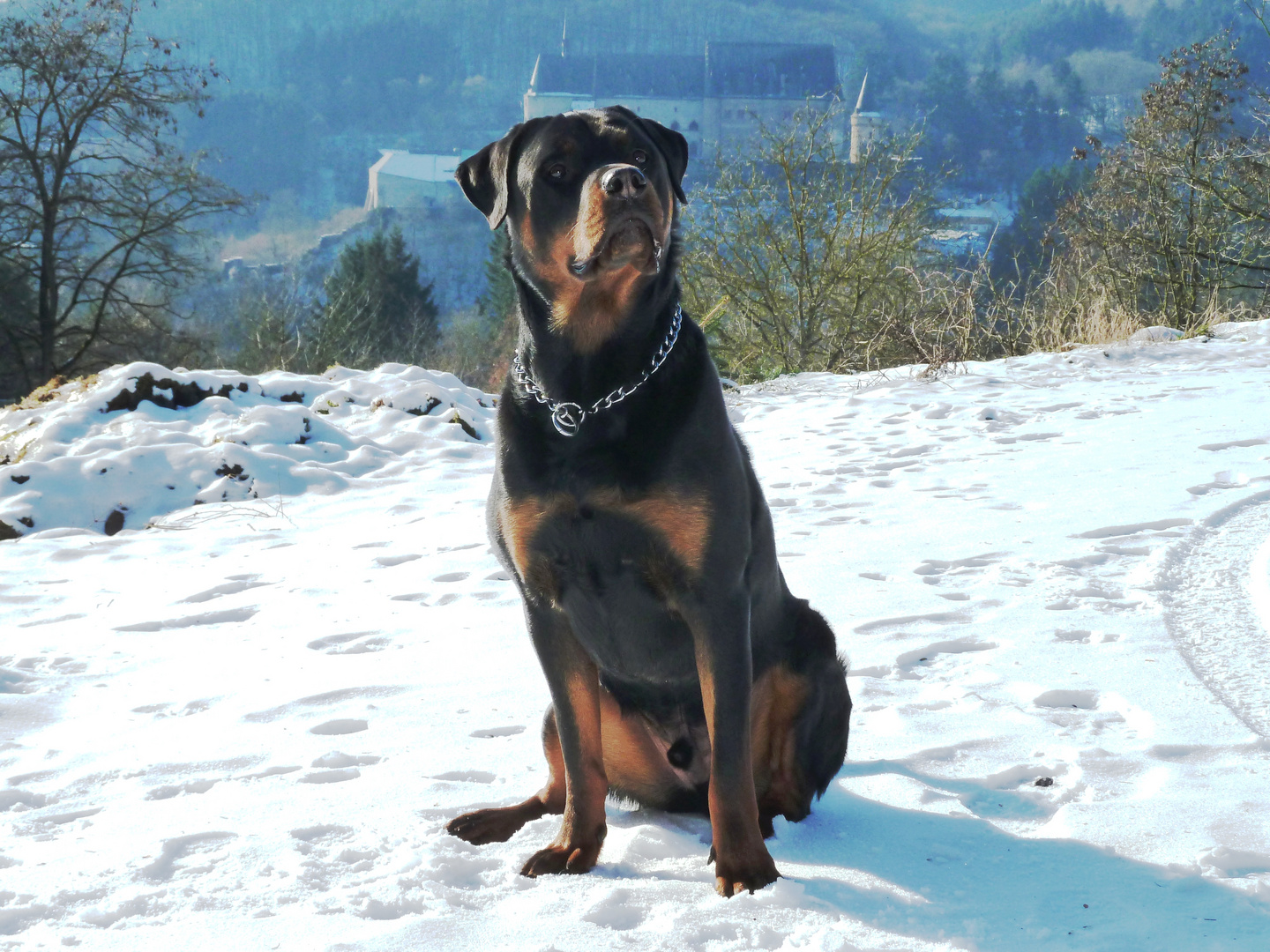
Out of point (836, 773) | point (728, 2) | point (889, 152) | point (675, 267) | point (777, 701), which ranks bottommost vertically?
point (836, 773)

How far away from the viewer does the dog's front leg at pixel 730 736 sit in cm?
174

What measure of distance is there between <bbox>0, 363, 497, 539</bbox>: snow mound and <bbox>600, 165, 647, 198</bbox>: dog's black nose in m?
4.56

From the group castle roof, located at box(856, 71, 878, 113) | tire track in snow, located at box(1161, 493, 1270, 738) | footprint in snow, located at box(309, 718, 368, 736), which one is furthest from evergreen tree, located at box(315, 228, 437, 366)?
castle roof, located at box(856, 71, 878, 113)

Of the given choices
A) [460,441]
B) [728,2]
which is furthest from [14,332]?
[728,2]

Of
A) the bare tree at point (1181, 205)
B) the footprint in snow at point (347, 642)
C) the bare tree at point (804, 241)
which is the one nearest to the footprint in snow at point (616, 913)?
the footprint in snow at point (347, 642)

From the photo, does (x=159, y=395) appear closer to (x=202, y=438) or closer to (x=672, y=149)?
(x=202, y=438)

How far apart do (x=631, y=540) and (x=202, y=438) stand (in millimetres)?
5606

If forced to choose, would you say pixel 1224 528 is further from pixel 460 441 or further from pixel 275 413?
pixel 275 413

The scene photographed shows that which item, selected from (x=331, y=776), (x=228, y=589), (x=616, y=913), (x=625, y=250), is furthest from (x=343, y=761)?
(x=228, y=589)

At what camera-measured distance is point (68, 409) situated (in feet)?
21.7

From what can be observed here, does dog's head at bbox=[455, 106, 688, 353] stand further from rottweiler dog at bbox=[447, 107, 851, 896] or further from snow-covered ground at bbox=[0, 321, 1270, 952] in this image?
snow-covered ground at bbox=[0, 321, 1270, 952]

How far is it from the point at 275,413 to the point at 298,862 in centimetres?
547

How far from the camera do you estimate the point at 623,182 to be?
1886 millimetres

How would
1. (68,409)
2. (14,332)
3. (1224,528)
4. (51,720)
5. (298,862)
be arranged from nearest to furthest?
(298,862), (51,720), (1224,528), (68,409), (14,332)
